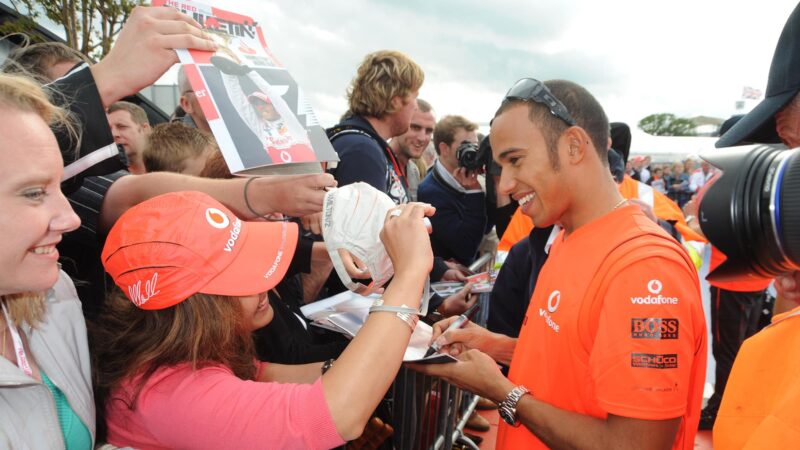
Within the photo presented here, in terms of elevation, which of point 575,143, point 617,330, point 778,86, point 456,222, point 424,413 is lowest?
point 424,413

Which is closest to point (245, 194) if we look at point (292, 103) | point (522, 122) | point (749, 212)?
point (292, 103)

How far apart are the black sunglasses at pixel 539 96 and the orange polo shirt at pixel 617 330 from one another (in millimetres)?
420

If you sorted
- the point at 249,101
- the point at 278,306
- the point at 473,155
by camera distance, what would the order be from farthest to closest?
the point at 473,155 < the point at 278,306 < the point at 249,101

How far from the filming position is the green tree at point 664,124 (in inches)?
3312

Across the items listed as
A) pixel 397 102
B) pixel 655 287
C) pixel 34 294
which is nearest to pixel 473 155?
pixel 397 102

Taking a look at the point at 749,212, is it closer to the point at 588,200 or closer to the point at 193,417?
the point at 588,200

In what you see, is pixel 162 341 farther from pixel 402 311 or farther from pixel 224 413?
pixel 402 311

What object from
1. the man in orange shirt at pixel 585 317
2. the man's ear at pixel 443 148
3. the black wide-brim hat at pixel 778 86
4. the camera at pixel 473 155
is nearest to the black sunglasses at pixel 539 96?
the man in orange shirt at pixel 585 317

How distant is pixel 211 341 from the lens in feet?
4.63

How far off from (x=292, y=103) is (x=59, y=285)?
866 mm

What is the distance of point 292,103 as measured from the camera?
1.45 metres

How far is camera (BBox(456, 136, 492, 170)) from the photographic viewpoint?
3924 mm

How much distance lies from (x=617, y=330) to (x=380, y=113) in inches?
91.4
